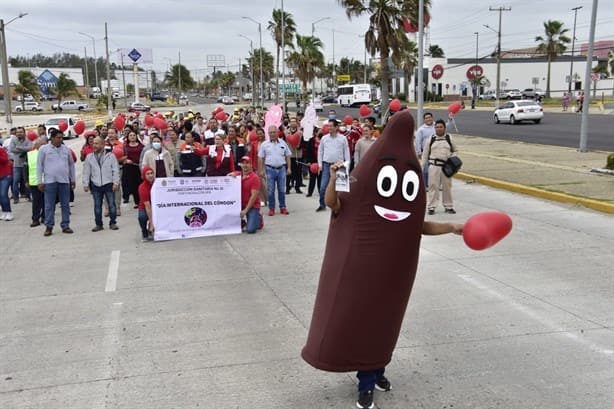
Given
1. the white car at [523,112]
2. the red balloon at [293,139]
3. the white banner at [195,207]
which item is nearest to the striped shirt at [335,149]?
the white banner at [195,207]

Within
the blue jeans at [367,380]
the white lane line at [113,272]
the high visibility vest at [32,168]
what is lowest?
the white lane line at [113,272]

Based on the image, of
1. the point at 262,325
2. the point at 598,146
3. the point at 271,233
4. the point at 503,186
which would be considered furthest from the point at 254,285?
the point at 598,146

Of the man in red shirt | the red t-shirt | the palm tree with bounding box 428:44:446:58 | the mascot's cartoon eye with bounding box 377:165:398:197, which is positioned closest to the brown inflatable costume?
the mascot's cartoon eye with bounding box 377:165:398:197

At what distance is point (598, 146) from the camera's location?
21.6 metres

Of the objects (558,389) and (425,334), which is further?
(425,334)

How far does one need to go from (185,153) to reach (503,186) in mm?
7194

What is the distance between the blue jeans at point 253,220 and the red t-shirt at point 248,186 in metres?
0.09

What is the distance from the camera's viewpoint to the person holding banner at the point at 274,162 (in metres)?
11.8

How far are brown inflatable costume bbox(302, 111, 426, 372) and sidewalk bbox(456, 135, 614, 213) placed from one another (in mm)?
8234

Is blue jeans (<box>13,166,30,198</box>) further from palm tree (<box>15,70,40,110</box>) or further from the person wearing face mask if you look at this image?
palm tree (<box>15,70,40,110</box>)

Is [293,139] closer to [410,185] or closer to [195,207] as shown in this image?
[195,207]

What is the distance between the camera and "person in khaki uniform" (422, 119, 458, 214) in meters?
10.9

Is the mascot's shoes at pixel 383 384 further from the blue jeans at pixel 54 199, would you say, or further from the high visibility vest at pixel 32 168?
the high visibility vest at pixel 32 168

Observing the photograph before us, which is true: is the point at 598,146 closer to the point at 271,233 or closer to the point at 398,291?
the point at 271,233
